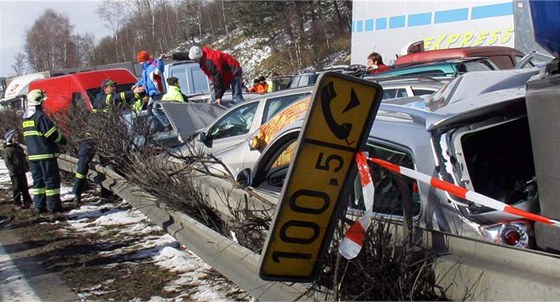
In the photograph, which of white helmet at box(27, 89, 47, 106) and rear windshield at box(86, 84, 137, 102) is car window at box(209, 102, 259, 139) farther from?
rear windshield at box(86, 84, 137, 102)

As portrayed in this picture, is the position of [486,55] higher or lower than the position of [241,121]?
higher

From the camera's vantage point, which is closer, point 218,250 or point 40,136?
point 218,250

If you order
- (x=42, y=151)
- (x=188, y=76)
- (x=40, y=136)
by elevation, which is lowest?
(x=42, y=151)

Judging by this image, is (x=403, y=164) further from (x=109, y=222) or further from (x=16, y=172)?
Answer: (x=16, y=172)

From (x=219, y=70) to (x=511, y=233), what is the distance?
7899 mm

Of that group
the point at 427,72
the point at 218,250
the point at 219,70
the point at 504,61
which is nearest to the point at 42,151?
the point at 219,70

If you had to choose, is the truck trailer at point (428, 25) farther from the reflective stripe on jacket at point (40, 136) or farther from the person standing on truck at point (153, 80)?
the reflective stripe on jacket at point (40, 136)

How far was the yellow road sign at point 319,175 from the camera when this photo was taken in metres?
2.85

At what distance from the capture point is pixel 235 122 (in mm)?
7930

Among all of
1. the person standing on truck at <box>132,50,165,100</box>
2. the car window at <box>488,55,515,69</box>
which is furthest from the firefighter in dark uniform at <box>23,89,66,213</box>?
the car window at <box>488,55,515,69</box>

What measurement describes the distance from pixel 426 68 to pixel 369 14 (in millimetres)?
10682

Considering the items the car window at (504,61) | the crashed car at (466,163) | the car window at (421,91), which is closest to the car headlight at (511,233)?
the crashed car at (466,163)

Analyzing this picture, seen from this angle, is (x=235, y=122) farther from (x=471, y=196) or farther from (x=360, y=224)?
(x=471, y=196)

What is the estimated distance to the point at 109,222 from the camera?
7668 mm
